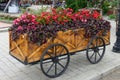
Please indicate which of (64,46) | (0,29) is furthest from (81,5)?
(64,46)

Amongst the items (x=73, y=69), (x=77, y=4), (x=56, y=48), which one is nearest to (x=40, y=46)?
(x=56, y=48)

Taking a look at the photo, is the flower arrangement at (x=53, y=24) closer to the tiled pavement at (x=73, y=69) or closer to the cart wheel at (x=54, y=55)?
the cart wheel at (x=54, y=55)

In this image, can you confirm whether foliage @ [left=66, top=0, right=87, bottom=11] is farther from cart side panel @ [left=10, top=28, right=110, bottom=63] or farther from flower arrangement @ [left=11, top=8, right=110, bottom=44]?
cart side panel @ [left=10, top=28, right=110, bottom=63]

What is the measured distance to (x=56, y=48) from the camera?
4.95m

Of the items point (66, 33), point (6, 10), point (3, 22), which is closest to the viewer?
point (66, 33)

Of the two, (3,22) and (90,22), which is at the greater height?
(90,22)

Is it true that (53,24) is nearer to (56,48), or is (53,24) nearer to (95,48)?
(56,48)

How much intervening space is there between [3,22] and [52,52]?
27.6 feet

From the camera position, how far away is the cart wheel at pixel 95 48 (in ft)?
18.7

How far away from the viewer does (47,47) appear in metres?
4.79

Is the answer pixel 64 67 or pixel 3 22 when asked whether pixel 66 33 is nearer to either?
→ pixel 64 67

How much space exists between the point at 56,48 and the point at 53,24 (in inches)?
19.4

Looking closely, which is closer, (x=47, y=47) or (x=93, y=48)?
(x=47, y=47)

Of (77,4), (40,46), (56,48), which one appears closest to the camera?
(40,46)
